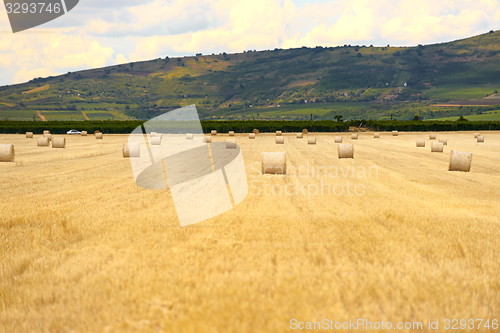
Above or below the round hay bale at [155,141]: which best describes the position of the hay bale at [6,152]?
above

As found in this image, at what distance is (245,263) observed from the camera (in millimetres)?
6664

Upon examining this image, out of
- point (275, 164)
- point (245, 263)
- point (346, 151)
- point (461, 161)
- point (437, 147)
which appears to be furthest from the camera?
Answer: point (437, 147)

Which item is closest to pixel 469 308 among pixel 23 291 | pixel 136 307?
pixel 136 307

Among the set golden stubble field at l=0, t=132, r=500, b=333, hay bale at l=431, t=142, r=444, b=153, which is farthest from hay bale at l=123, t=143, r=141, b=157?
hay bale at l=431, t=142, r=444, b=153

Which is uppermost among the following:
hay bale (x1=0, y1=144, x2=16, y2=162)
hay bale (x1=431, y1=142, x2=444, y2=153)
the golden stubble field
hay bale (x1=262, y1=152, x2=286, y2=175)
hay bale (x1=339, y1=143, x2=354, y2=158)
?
hay bale (x1=0, y1=144, x2=16, y2=162)

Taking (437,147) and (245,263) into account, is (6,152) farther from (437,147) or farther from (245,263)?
(437,147)

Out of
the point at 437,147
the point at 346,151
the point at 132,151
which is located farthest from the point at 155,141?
the point at 437,147

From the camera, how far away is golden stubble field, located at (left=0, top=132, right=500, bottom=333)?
499 cm

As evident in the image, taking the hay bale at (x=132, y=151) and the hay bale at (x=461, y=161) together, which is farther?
the hay bale at (x=132, y=151)

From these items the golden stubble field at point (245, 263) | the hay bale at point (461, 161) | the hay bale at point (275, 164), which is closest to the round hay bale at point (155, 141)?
the hay bale at point (275, 164)

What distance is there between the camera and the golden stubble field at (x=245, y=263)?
4.99m

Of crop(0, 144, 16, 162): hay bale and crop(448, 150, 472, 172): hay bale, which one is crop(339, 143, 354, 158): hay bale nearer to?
crop(448, 150, 472, 172): hay bale

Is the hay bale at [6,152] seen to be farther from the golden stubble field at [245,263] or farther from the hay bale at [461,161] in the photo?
the hay bale at [461,161]

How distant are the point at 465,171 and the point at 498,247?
15.0 m
